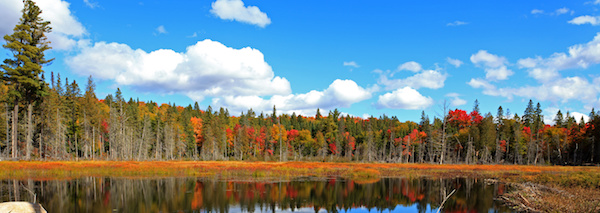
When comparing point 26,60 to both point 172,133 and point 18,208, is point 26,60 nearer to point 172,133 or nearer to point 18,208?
point 18,208

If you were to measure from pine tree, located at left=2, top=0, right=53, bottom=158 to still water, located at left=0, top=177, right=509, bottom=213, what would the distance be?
14.5 meters

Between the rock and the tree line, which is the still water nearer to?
the rock

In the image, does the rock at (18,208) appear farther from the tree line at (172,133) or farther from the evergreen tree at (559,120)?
the evergreen tree at (559,120)

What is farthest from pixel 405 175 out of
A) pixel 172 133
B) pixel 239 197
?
pixel 172 133

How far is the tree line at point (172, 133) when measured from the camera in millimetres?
39938

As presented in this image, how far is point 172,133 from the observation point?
83.2 metres

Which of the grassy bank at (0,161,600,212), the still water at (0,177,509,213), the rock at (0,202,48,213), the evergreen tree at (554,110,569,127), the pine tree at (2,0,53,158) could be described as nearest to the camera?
A: the rock at (0,202,48,213)

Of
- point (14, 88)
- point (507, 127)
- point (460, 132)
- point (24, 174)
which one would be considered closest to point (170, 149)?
point (14, 88)

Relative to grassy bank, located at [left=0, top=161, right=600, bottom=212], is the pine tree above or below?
above

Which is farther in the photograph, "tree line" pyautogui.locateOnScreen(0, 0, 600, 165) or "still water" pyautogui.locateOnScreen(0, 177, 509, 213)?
"tree line" pyautogui.locateOnScreen(0, 0, 600, 165)

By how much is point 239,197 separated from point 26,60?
106 feet

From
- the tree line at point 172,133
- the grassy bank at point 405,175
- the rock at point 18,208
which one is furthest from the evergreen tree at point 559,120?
the rock at point 18,208

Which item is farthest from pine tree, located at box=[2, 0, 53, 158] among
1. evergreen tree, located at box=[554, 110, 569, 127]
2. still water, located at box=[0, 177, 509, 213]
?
evergreen tree, located at box=[554, 110, 569, 127]

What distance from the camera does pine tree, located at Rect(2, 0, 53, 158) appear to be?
123ft
